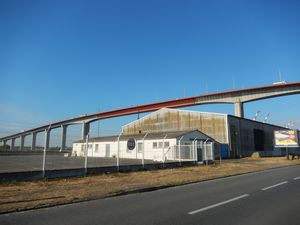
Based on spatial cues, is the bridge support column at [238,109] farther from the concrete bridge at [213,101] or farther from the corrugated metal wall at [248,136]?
the corrugated metal wall at [248,136]

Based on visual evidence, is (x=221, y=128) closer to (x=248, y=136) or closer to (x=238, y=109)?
(x=248, y=136)

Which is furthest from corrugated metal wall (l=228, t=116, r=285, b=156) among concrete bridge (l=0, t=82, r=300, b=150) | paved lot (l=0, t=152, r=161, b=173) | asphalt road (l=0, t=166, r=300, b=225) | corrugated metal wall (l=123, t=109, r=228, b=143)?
asphalt road (l=0, t=166, r=300, b=225)

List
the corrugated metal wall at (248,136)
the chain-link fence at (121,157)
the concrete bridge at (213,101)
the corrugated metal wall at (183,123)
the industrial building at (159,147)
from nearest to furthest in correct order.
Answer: the chain-link fence at (121,157)
the industrial building at (159,147)
the corrugated metal wall at (183,123)
the corrugated metal wall at (248,136)
the concrete bridge at (213,101)

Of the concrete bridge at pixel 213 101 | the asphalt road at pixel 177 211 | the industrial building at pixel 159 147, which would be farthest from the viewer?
the concrete bridge at pixel 213 101

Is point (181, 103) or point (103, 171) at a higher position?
point (181, 103)

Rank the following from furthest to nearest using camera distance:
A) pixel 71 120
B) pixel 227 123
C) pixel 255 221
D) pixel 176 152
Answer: pixel 71 120
pixel 227 123
pixel 176 152
pixel 255 221

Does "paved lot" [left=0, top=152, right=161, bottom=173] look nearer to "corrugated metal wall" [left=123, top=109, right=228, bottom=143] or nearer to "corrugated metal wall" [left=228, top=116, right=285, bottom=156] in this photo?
"corrugated metal wall" [left=123, top=109, right=228, bottom=143]

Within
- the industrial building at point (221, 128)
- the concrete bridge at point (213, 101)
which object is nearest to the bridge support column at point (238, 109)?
the concrete bridge at point (213, 101)

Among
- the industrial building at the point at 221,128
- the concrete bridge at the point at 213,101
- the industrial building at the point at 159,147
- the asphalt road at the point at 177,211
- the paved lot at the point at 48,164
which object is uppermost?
the concrete bridge at the point at 213,101

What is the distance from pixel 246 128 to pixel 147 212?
5415 centimetres

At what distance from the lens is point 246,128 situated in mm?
58250

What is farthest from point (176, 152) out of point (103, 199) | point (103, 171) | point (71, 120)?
point (71, 120)

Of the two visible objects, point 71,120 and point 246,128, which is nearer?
point 246,128

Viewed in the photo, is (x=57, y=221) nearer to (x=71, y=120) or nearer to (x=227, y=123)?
(x=227, y=123)
